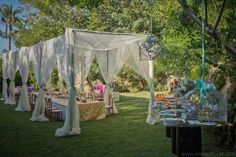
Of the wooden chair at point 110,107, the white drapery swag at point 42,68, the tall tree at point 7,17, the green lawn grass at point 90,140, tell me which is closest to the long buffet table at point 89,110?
the green lawn grass at point 90,140

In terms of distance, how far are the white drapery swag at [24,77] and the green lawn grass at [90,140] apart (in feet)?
9.48

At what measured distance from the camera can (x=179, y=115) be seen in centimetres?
471

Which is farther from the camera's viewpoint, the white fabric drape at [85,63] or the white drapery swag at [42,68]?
the white fabric drape at [85,63]

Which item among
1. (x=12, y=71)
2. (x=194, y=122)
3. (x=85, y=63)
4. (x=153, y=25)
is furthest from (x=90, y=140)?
(x=153, y=25)

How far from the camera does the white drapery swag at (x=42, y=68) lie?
11383 millimetres

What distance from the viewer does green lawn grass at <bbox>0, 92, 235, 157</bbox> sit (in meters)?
7.12

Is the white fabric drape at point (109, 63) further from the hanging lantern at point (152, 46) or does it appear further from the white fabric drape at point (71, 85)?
the hanging lantern at point (152, 46)

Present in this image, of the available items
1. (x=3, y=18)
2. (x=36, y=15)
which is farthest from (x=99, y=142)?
(x=3, y=18)

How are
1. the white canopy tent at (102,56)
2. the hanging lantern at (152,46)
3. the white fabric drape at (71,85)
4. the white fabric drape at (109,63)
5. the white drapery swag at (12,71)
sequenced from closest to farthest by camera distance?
the hanging lantern at (152,46) < the white fabric drape at (71,85) < the white canopy tent at (102,56) < the white fabric drape at (109,63) < the white drapery swag at (12,71)

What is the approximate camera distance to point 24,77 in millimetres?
15617

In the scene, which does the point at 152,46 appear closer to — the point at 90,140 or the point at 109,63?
the point at 90,140

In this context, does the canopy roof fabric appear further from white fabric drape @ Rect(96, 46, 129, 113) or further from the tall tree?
the tall tree

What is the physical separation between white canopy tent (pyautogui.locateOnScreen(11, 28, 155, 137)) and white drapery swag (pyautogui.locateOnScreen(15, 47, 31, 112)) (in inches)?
58.7

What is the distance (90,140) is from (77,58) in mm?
4145
